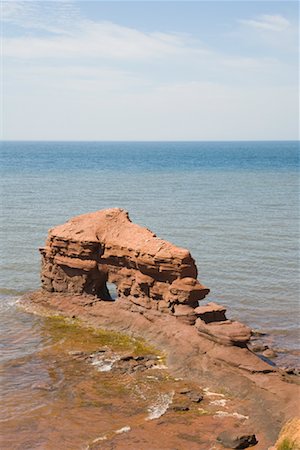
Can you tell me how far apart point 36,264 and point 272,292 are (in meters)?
18.2

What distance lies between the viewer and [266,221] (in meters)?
63.2

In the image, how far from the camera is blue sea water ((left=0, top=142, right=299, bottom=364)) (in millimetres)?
38812

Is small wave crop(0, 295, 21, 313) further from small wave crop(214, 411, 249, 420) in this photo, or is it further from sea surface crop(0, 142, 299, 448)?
small wave crop(214, 411, 249, 420)

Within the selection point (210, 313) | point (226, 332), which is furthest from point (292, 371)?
point (210, 313)

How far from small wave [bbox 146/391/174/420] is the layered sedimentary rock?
157 inches

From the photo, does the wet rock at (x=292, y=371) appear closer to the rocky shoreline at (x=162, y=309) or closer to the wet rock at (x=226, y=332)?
the rocky shoreline at (x=162, y=309)

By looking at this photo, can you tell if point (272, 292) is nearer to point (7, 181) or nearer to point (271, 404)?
point (271, 404)

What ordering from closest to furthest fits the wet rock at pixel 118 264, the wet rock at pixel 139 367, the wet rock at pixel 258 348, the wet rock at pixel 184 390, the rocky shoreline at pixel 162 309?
the rocky shoreline at pixel 162 309
the wet rock at pixel 184 390
the wet rock at pixel 139 367
the wet rock at pixel 258 348
the wet rock at pixel 118 264

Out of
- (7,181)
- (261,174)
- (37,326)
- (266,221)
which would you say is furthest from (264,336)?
(261,174)

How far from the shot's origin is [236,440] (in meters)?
20.4

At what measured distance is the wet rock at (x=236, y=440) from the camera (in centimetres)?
2033

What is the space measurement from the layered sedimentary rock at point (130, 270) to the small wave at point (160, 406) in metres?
3.98

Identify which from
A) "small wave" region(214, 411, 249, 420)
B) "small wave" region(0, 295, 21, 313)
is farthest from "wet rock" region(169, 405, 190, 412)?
"small wave" region(0, 295, 21, 313)

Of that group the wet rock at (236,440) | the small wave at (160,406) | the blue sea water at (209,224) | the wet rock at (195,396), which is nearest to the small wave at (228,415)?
the wet rock at (195,396)
